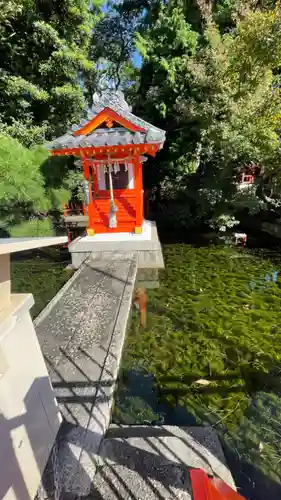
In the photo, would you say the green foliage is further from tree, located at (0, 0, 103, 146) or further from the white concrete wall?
the white concrete wall

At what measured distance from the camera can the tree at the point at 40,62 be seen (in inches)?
379

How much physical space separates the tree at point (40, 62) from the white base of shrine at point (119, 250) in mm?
5419

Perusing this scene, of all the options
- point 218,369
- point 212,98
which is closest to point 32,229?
point 212,98

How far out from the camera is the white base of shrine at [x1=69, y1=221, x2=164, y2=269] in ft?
23.3

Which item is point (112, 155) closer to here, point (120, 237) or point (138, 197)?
point (138, 197)

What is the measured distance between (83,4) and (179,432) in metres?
12.9

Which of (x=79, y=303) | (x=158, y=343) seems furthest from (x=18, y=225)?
(x=158, y=343)

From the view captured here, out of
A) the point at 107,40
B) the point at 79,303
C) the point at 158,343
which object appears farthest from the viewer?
the point at 107,40

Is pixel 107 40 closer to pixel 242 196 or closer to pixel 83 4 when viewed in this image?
pixel 83 4

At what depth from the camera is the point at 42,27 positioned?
9.28 meters

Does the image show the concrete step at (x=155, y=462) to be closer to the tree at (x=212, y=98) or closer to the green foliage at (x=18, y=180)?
the green foliage at (x=18, y=180)

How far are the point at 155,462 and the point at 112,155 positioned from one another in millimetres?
6767

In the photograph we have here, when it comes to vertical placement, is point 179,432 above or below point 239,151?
below

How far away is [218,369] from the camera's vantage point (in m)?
3.51
